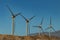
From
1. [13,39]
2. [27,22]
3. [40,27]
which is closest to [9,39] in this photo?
[13,39]

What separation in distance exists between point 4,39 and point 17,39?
7860 mm

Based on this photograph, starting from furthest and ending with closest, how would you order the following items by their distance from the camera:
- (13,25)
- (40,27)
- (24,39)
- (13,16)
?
(40,27), (24,39), (13,16), (13,25)

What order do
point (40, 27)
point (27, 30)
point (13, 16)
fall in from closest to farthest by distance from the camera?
point (13, 16) → point (27, 30) → point (40, 27)

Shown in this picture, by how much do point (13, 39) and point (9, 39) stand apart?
204 cm

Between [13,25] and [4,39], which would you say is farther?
[4,39]

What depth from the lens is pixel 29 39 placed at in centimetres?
8769

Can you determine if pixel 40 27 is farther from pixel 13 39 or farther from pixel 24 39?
pixel 13 39

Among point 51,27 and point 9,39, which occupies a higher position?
point 51,27

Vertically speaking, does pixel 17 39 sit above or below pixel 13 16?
below

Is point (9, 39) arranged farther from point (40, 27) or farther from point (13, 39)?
point (40, 27)

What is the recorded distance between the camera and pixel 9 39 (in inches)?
2977

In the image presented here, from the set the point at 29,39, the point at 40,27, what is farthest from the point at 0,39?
the point at 40,27

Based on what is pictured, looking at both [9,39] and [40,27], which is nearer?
[9,39]

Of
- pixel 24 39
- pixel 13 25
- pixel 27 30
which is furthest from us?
pixel 24 39
